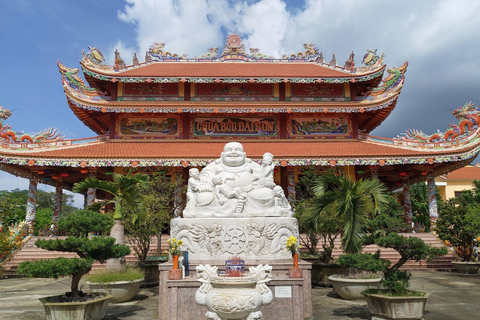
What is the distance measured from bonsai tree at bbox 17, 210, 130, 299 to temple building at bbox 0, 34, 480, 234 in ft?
29.9

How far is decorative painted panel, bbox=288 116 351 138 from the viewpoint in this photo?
763 inches

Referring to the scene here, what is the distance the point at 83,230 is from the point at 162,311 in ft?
7.14

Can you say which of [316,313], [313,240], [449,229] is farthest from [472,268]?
[316,313]

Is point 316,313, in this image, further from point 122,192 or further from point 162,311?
point 122,192

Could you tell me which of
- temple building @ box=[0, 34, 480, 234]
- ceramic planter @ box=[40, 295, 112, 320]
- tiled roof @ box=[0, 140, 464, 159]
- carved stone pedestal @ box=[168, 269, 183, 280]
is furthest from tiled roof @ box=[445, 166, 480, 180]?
ceramic planter @ box=[40, 295, 112, 320]

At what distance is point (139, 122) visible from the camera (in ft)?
63.4

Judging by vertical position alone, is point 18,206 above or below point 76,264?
above

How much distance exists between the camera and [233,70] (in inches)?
826

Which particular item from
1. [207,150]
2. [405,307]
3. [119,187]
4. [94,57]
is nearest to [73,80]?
[94,57]

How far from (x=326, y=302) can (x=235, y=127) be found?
40.3ft

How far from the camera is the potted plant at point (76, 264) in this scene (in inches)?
233

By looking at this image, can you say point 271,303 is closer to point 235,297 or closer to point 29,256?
point 235,297

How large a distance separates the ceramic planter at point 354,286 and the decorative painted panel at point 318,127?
11.7m

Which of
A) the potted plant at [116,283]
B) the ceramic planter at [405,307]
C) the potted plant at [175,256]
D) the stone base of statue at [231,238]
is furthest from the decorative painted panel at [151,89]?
the ceramic planter at [405,307]
